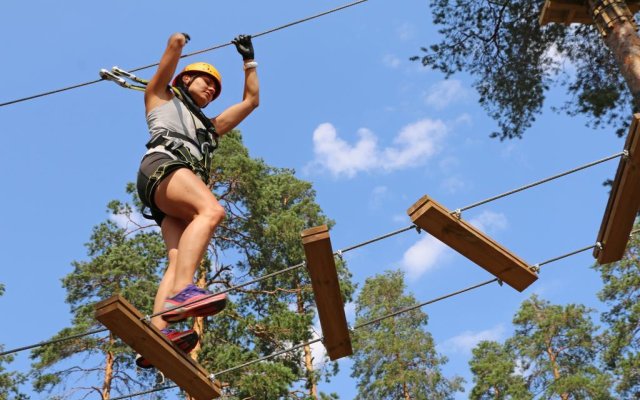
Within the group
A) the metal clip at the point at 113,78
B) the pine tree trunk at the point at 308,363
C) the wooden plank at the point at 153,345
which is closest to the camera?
the wooden plank at the point at 153,345

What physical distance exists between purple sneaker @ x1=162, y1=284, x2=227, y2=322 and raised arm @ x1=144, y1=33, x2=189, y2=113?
120cm

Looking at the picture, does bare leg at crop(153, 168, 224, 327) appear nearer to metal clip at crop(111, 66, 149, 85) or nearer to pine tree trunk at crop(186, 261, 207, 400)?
metal clip at crop(111, 66, 149, 85)

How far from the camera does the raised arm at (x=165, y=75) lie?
448cm

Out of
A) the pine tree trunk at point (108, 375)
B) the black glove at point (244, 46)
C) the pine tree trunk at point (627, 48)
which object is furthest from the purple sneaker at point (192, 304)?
the pine tree trunk at point (108, 375)

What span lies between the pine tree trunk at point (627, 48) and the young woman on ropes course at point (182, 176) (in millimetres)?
4218

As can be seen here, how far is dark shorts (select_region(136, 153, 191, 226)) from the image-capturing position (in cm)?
430

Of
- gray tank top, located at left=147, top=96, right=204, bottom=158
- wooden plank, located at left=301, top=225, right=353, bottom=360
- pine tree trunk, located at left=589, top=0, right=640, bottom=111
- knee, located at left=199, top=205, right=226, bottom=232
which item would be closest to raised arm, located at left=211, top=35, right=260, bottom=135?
gray tank top, located at left=147, top=96, right=204, bottom=158

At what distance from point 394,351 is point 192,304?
23.6m

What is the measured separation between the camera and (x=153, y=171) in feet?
14.2

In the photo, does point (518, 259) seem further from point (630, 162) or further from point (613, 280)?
point (613, 280)

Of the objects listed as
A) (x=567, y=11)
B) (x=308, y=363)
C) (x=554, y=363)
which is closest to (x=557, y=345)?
(x=554, y=363)

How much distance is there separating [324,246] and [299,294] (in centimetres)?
1579

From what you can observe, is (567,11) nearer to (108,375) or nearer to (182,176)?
(182,176)

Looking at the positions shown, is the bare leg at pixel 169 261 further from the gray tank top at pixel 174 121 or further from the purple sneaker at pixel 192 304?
the gray tank top at pixel 174 121
